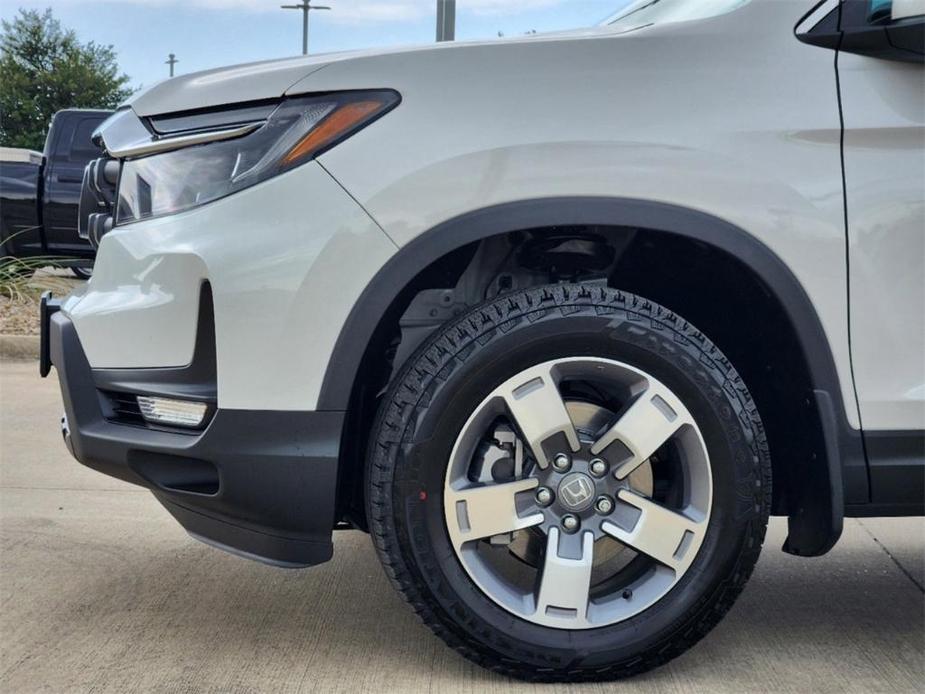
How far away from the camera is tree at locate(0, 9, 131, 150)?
27.7 meters

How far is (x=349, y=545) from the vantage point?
11.1 ft

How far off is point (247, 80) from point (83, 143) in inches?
361

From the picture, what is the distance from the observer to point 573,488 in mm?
2260

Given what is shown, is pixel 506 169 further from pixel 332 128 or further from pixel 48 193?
pixel 48 193

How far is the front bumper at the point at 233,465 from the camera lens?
220 cm

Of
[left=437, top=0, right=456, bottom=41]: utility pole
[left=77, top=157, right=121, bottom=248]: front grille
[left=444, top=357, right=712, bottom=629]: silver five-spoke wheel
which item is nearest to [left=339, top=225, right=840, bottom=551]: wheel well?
[left=444, top=357, right=712, bottom=629]: silver five-spoke wheel

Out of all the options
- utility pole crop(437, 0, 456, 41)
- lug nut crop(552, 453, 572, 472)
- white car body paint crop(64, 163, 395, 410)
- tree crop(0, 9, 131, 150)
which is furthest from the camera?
tree crop(0, 9, 131, 150)

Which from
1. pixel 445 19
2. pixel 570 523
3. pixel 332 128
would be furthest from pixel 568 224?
pixel 445 19

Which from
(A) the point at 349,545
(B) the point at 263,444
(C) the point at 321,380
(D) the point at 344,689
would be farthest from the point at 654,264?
(A) the point at 349,545

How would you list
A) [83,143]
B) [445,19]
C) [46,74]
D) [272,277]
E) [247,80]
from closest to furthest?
1. [272,277]
2. [247,80]
3. [445,19]
4. [83,143]
5. [46,74]

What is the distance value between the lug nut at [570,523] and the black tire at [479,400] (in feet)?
0.76

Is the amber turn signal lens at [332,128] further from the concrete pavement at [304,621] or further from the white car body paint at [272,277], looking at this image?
the concrete pavement at [304,621]

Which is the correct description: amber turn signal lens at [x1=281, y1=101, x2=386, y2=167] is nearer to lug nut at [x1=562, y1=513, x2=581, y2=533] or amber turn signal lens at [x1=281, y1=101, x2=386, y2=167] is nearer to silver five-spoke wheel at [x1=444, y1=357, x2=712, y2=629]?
silver five-spoke wheel at [x1=444, y1=357, x2=712, y2=629]

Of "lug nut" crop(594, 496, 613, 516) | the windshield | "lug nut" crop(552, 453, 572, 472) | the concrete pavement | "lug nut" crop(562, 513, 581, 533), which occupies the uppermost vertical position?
the windshield
